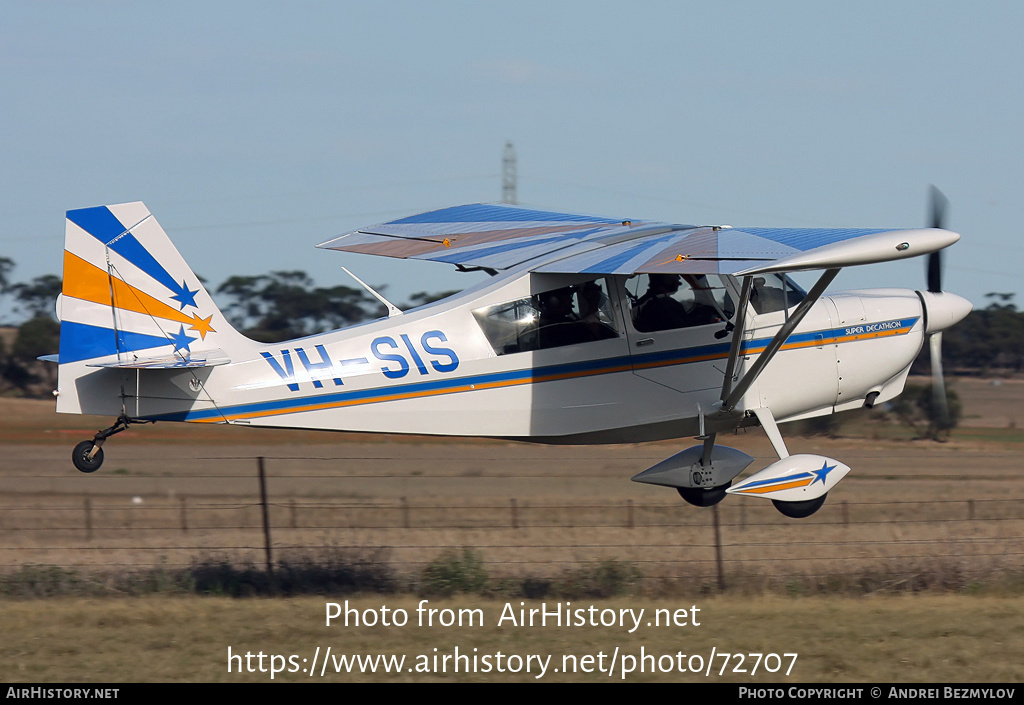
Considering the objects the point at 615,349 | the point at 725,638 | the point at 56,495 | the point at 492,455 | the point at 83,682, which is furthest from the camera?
the point at 492,455

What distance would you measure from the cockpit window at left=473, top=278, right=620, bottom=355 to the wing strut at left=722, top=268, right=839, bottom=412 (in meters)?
1.19

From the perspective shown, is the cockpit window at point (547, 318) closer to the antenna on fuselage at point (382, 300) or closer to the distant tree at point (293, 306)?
the antenna on fuselage at point (382, 300)

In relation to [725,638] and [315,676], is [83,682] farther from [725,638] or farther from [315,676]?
[725,638]

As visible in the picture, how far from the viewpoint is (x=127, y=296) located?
9000 mm

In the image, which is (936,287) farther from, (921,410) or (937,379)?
(921,410)

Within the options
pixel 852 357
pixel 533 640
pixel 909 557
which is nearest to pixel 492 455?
pixel 909 557

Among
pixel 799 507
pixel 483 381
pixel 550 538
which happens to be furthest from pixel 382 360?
pixel 550 538

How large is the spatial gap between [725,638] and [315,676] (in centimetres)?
308

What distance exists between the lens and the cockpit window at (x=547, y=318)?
382 inches

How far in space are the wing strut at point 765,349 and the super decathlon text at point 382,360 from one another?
94.4 inches

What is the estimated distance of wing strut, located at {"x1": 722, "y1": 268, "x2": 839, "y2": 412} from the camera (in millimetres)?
9336

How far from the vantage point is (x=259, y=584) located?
11.0 meters

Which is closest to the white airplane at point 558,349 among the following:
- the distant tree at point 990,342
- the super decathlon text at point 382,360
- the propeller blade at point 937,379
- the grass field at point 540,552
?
the super decathlon text at point 382,360
